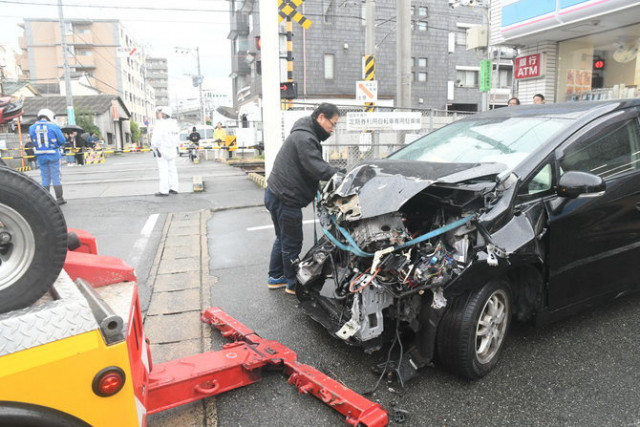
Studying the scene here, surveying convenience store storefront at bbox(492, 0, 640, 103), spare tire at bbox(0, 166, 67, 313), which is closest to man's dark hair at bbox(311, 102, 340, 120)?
spare tire at bbox(0, 166, 67, 313)

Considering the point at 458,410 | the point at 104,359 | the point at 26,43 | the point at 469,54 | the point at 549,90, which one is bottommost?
the point at 458,410

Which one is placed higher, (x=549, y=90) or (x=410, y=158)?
(x=549, y=90)

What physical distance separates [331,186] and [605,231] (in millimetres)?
1934

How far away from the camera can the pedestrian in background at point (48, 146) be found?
880 cm

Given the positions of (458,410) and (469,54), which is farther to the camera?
(469,54)

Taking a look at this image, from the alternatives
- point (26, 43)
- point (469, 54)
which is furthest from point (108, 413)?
point (26, 43)

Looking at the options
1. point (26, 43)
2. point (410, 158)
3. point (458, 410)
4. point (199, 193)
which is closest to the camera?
point (458, 410)

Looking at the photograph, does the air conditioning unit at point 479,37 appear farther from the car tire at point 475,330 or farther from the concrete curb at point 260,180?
the car tire at point 475,330

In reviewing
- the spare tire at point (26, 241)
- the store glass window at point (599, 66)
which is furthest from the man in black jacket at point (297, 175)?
the store glass window at point (599, 66)

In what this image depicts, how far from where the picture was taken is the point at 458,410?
8.65 ft

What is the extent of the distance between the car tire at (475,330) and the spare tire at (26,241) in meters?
2.06

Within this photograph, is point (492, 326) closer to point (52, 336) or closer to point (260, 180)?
point (52, 336)

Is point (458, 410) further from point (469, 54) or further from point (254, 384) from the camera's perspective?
point (469, 54)

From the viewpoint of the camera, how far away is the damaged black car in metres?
2.73
